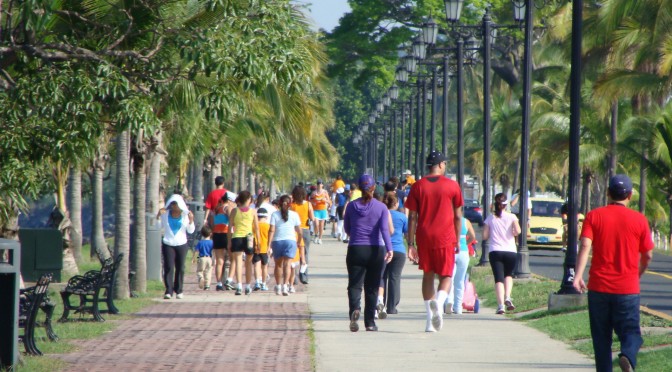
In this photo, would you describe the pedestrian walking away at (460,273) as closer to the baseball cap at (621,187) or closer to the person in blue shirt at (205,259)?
the person in blue shirt at (205,259)

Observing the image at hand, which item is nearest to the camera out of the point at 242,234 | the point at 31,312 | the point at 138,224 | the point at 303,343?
the point at 31,312

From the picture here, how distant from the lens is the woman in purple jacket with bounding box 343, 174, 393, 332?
552 inches

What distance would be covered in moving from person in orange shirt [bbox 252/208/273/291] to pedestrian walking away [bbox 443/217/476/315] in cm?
514

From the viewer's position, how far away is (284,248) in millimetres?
19656

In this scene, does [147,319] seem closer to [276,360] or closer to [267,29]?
[276,360]

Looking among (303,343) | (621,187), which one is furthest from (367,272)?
(621,187)

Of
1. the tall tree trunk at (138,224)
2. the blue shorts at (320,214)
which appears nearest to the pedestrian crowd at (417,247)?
the tall tree trunk at (138,224)

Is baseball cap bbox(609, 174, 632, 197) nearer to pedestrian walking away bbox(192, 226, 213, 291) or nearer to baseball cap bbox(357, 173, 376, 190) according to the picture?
baseball cap bbox(357, 173, 376, 190)

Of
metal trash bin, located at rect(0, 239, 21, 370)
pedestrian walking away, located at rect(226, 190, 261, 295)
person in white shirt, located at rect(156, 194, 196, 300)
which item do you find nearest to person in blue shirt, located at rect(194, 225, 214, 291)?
pedestrian walking away, located at rect(226, 190, 261, 295)

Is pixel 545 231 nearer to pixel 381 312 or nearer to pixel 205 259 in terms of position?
pixel 205 259

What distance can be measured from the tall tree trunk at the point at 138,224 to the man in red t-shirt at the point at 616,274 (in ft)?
38.6

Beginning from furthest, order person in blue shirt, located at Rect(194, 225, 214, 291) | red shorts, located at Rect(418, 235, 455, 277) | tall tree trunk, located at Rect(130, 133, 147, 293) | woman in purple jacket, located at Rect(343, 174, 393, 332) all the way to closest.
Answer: person in blue shirt, located at Rect(194, 225, 214, 291) → tall tree trunk, located at Rect(130, 133, 147, 293) → woman in purple jacket, located at Rect(343, 174, 393, 332) → red shorts, located at Rect(418, 235, 455, 277)

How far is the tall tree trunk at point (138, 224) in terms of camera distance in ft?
66.8

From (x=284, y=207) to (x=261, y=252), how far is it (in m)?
2.08
